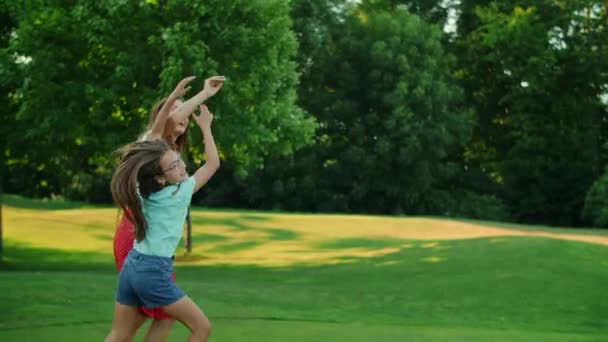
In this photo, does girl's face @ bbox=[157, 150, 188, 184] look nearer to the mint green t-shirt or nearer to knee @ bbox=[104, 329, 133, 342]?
the mint green t-shirt

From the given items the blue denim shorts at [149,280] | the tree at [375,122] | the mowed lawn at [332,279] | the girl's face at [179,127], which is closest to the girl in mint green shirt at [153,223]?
the blue denim shorts at [149,280]

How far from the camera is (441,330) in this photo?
32.3 feet

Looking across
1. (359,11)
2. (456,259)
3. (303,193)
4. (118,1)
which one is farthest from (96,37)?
(359,11)

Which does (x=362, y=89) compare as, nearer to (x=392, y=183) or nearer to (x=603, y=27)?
(x=392, y=183)

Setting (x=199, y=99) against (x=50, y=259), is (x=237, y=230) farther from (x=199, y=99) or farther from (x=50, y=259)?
(x=199, y=99)

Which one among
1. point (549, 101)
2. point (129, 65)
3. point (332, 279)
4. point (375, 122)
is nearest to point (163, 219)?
point (332, 279)

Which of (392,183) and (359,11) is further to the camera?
(359,11)

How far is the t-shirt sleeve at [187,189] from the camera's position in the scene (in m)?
5.27

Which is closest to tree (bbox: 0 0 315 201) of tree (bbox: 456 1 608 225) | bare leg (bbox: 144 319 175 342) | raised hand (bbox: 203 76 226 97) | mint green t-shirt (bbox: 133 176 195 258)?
raised hand (bbox: 203 76 226 97)

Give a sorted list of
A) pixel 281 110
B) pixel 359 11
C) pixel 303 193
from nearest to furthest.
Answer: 1. pixel 281 110
2. pixel 303 193
3. pixel 359 11

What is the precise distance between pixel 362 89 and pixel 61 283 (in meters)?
33.0

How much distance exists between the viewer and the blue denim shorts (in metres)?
5.16

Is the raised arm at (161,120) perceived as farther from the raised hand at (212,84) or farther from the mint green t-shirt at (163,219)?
the mint green t-shirt at (163,219)

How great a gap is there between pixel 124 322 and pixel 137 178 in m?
0.86
